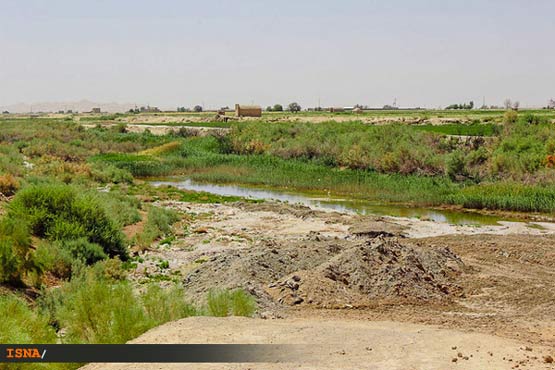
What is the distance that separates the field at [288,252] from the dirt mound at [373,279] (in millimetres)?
45

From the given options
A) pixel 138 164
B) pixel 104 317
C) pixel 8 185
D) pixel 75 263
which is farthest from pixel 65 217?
pixel 138 164

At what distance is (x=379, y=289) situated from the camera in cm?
1513

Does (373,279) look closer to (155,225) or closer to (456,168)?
(155,225)

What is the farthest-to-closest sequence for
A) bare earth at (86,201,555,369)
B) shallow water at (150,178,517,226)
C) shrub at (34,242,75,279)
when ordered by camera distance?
shallow water at (150,178,517,226) → shrub at (34,242,75,279) → bare earth at (86,201,555,369)

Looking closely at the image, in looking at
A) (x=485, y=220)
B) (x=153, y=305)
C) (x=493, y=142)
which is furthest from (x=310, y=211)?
(x=493, y=142)

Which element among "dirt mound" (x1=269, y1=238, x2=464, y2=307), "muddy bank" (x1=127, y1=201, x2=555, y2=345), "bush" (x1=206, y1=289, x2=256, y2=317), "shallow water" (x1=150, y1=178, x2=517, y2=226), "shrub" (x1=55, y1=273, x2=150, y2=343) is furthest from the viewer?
"shallow water" (x1=150, y1=178, x2=517, y2=226)

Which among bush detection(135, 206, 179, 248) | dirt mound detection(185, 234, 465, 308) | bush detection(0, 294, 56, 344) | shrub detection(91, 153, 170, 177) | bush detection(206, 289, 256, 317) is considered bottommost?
shrub detection(91, 153, 170, 177)

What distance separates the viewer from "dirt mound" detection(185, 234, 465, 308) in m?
14.6

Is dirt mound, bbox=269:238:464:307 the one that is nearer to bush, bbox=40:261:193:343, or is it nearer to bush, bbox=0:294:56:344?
bush, bbox=40:261:193:343

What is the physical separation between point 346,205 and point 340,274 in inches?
665

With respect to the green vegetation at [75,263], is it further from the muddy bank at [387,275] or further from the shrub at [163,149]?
the shrub at [163,149]

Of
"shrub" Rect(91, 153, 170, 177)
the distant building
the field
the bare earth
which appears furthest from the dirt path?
the distant building

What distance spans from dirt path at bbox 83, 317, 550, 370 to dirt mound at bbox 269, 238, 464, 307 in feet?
11.3

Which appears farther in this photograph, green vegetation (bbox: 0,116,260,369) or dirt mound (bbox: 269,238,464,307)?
dirt mound (bbox: 269,238,464,307)
